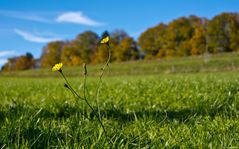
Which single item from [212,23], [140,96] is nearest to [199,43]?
[212,23]

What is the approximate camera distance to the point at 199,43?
13400cm

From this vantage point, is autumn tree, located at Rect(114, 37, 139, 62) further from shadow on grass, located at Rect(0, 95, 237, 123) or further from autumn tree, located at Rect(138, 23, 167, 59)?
shadow on grass, located at Rect(0, 95, 237, 123)

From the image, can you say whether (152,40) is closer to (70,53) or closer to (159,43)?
(159,43)

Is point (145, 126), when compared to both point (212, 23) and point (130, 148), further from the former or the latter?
point (212, 23)

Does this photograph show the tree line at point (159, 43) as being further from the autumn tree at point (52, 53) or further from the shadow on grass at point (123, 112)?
the shadow on grass at point (123, 112)

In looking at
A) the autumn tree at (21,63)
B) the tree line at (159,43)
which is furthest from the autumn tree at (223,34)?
the autumn tree at (21,63)

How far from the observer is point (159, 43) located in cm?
15375

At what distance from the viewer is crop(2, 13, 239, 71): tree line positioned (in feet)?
438

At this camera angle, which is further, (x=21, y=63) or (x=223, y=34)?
(x=21, y=63)

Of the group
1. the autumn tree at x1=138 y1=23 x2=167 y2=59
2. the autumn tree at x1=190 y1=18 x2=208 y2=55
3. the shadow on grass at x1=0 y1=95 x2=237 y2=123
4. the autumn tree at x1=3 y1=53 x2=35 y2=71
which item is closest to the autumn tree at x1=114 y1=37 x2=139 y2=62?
the autumn tree at x1=138 y1=23 x2=167 y2=59

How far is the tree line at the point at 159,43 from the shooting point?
133m

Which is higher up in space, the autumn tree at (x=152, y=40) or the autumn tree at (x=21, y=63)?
the autumn tree at (x=152, y=40)

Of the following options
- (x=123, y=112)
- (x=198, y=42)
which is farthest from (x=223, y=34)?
(x=123, y=112)

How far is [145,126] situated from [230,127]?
2.98ft
